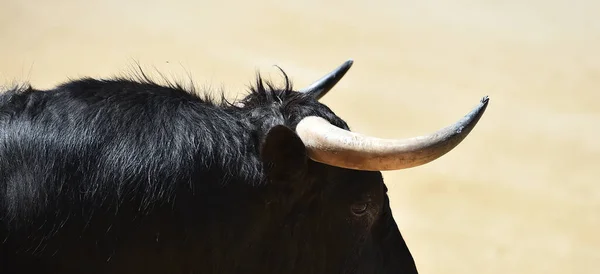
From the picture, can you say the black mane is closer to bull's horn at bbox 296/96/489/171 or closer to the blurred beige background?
bull's horn at bbox 296/96/489/171

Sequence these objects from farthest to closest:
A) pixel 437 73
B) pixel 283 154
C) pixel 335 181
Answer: pixel 437 73, pixel 335 181, pixel 283 154

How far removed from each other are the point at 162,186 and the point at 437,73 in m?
7.38

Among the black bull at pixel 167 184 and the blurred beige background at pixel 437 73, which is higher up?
the blurred beige background at pixel 437 73

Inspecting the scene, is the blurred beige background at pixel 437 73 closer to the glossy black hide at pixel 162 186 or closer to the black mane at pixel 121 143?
the glossy black hide at pixel 162 186

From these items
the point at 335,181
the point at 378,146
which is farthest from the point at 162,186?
the point at 378,146

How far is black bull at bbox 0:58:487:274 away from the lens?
311 cm

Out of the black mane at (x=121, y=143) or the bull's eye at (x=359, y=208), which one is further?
the bull's eye at (x=359, y=208)

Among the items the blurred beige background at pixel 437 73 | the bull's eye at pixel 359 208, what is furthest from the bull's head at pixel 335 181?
the blurred beige background at pixel 437 73

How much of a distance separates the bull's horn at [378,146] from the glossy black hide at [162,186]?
0.08 m

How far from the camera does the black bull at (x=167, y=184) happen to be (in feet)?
10.2

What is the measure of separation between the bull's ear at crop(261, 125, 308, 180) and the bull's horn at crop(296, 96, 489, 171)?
0.05m

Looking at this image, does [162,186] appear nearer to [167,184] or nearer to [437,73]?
[167,184]

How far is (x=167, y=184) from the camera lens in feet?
10.4

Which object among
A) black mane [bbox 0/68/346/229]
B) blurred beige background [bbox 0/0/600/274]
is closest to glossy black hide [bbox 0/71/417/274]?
black mane [bbox 0/68/346/229]
